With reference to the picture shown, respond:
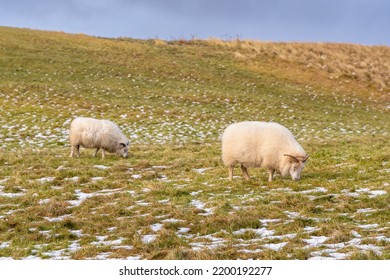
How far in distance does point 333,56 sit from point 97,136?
3768cm

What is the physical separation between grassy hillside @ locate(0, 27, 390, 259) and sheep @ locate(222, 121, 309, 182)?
0.43m

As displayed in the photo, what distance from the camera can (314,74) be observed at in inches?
1849

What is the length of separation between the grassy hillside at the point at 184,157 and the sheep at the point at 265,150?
43cm

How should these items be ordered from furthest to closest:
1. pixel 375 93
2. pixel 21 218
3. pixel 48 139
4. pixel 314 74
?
pixel 314 74, pixel 375 93, pixel 48 139, pixel 21 218

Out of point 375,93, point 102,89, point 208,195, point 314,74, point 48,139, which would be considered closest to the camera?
point 208,195

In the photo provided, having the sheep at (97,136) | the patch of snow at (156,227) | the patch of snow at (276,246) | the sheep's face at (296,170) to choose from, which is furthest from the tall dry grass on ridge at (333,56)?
the patch of snow at (276,246)

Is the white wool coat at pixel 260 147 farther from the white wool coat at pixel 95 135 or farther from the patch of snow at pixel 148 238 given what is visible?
the white wool coat at pixel 95 135

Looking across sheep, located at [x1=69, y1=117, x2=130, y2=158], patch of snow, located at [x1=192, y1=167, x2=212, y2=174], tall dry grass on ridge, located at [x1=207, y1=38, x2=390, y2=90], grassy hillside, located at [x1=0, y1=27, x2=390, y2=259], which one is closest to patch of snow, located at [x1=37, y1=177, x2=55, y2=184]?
grassy hillside, located at [x1=0, y1=27, x2=390, y2=259]

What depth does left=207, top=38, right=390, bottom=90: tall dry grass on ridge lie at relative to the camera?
47312 mm

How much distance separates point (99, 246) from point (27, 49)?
4271cm

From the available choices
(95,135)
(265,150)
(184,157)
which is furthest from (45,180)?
(265,150)

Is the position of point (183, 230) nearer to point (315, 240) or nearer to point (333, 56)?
point (315, 240)

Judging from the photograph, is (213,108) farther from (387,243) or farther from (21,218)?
(387,243)

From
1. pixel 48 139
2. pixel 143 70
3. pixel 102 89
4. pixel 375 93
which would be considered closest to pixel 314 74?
pixel 375 93
